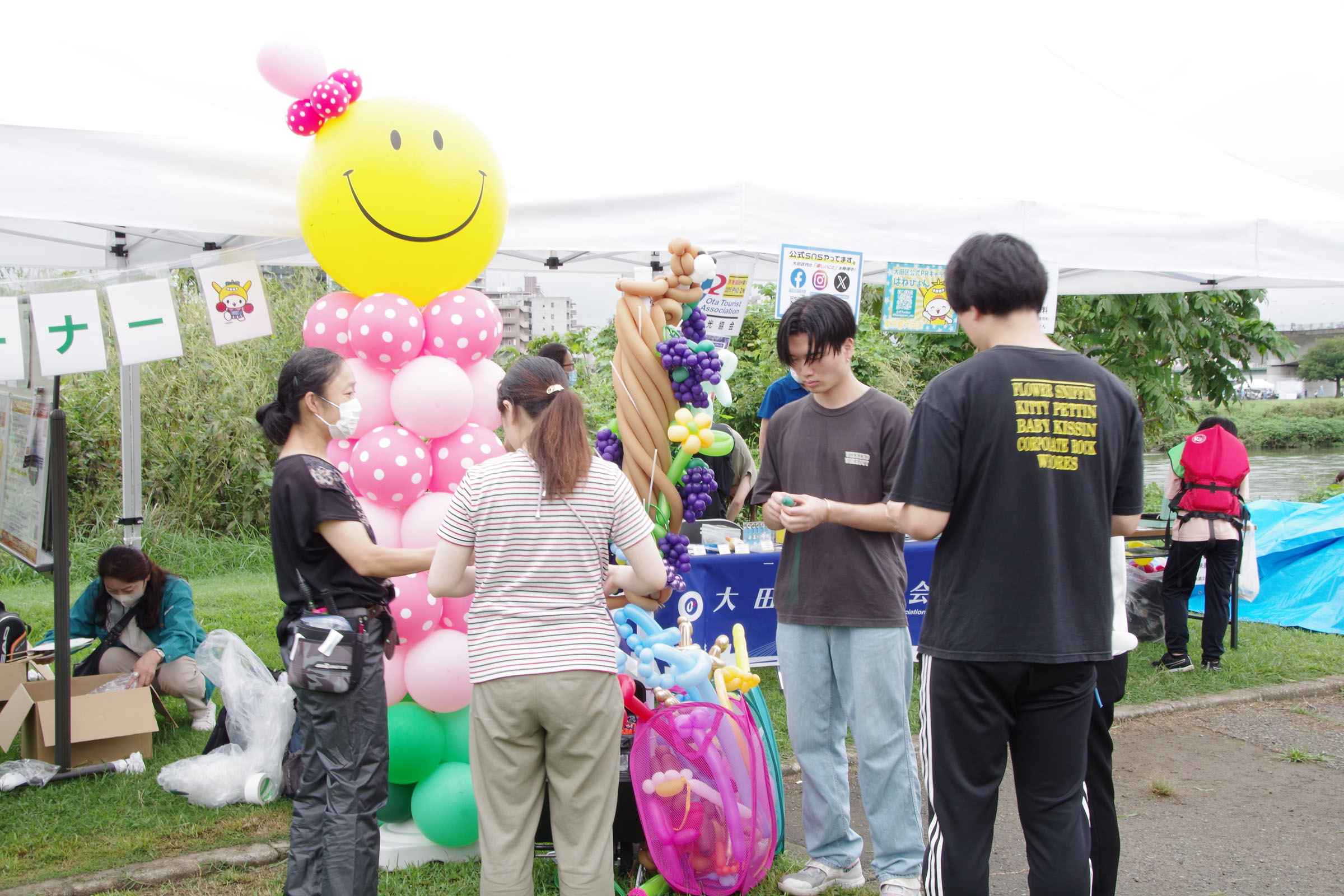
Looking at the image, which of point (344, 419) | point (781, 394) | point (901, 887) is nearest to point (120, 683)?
point (344, 419)

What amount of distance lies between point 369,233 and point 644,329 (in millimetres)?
969

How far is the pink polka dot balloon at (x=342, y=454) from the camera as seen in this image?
311 cm

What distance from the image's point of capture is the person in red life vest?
18.9 feet

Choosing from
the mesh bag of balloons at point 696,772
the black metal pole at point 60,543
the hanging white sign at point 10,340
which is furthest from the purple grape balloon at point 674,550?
the black metal pole at point 60,543

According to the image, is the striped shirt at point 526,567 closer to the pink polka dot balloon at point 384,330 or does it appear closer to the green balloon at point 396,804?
the pink polka dot balloon at point 384,330

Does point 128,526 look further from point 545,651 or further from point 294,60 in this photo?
point 545,651

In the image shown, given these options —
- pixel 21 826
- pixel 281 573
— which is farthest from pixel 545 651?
pixel 21 826

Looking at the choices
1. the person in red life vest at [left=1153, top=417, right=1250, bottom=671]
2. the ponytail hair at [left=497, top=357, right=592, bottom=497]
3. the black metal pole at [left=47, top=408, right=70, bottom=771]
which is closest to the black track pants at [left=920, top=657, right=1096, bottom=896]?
the ponytail hair at [left=497, top=357, right=592, bottom=497]

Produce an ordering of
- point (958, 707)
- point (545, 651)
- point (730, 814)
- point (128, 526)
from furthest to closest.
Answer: point (128, 526), point (730, 814), point (545, 651), point (958, 707)

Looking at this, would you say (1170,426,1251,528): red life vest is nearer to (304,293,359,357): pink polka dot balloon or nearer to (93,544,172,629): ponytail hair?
(304,293,359,357): pink polka dot balloon

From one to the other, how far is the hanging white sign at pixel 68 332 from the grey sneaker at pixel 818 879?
2.92 meters

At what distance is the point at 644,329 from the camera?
2930 mm

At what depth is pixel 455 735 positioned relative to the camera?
10.5ft

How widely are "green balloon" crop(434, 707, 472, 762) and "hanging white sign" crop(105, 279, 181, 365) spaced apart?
169 centimetres
